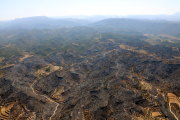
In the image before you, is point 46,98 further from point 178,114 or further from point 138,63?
point 138,63

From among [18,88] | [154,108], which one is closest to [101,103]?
[154,108]

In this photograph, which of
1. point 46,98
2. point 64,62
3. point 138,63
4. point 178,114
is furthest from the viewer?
point 64,62

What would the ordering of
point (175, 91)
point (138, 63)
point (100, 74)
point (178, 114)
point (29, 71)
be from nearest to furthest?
point (178, 114) → point (175, 91) → point (100, 74) → point (138, 63) → point (29, 71)

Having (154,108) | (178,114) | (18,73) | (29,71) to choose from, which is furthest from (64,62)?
(178,114)

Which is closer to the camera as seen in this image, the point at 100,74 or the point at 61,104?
the point at 61,104

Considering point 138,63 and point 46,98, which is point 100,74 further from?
point 46,98

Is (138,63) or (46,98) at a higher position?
(138,63)

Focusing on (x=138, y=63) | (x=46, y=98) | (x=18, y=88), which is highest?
(x=138, y=63)

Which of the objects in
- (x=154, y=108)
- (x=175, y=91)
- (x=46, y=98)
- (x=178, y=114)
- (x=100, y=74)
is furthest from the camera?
(x=100, y=74)

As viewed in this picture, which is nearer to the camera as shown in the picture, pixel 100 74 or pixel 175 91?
pixel 175 91
